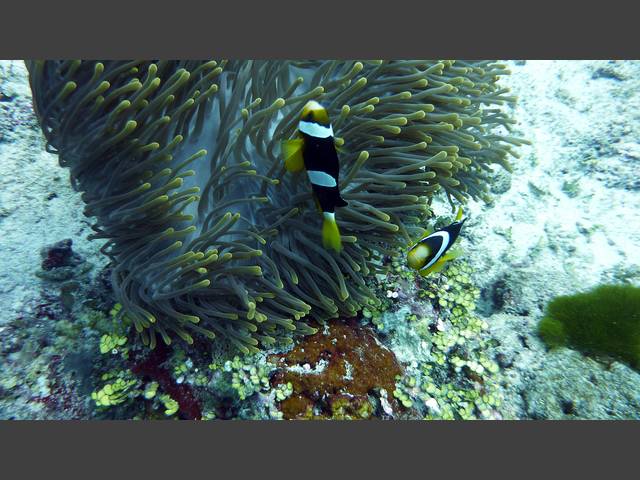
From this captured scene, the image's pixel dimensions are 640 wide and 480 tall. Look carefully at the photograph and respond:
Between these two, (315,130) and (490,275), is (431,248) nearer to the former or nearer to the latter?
(315,130)

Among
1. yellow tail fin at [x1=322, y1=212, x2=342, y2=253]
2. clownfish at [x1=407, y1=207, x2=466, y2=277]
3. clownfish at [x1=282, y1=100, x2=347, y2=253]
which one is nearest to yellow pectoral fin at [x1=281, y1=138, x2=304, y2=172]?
clownfish at [x1=282, y1=100, x2=347, y2=253]

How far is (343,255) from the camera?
2.05 meters

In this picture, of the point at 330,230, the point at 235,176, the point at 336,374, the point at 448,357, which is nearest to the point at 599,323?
the point at 448,357

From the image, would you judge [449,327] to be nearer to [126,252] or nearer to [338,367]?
[338,367]

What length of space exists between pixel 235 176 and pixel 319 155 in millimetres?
543

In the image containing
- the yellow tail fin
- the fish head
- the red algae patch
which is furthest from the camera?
the red algae patch

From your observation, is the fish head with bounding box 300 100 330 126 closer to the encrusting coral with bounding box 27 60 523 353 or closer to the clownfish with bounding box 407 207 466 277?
the encrusting coral with bounding box 27 60 523 353

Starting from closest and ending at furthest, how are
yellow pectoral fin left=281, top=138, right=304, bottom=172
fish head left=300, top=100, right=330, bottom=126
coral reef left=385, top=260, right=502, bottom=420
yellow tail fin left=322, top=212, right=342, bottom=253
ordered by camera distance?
1. fish head left=300, top=100, right=330, bottom=126
2. yellow pectoral fin left=281, top=138, right=304, bottom=172
3. yellow tail fin left=322, top=212, right=342, bottom=253
4. coral reef left=385, top=260, right=502, bottom=420

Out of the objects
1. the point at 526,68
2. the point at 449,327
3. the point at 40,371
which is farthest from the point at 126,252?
the point at 526,68

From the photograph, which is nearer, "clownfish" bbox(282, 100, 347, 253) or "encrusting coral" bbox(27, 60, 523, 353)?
"clownfish" bbox(282, 100, 347, 253)

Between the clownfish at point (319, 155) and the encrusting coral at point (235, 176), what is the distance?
267mm

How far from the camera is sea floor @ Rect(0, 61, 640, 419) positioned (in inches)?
75.4

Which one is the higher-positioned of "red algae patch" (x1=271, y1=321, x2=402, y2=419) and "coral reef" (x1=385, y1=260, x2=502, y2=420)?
"coral reef" (x1=385, y1=260, x2=502, y2=420)

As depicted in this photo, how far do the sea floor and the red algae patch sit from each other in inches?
0.9
